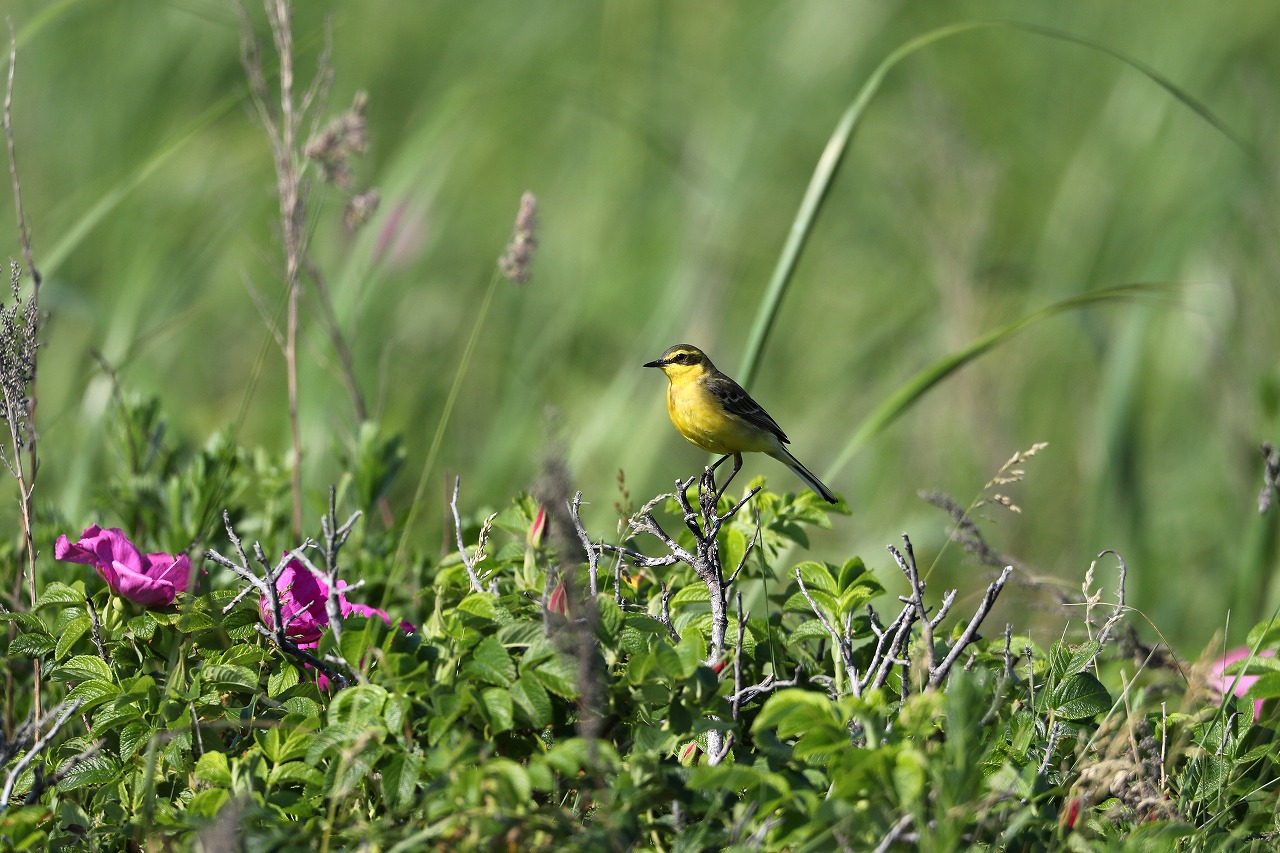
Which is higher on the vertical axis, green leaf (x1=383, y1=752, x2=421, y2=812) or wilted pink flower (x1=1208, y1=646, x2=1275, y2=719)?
green leaf (x1=383, y1=752, x2=421, y2=812)

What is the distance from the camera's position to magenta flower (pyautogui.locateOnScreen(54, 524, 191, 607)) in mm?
2090

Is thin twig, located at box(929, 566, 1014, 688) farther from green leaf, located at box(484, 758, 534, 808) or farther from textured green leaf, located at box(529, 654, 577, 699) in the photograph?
green leaf, located at box(484, 758, 534, 808)

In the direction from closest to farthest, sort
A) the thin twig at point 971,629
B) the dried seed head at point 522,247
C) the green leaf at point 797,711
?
the green leaf at point 797,711
the thin twig at point 971,629
the dried seed head at point 522,247

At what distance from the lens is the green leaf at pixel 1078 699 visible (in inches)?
78.3

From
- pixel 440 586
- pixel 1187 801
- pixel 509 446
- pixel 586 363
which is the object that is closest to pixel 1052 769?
pixel 1187 801

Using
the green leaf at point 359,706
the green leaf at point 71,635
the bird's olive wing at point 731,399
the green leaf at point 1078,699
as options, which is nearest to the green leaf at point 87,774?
the green leaf at point 71,635

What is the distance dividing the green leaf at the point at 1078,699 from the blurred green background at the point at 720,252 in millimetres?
1911

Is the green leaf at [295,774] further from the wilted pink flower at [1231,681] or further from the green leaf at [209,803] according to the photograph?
the wilted pink flower at [1231,681]

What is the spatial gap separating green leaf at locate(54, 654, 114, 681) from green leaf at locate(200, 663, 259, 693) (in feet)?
0.57

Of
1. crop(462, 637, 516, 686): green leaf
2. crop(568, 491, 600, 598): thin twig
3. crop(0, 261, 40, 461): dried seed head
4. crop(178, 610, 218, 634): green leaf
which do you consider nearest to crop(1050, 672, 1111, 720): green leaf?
Result: crop(568, 491, 600, 598): thin twig

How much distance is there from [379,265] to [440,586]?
2089mm

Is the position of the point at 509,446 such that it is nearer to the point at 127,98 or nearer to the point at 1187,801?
the point at 1187,801

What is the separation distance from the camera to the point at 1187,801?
2.11 metres

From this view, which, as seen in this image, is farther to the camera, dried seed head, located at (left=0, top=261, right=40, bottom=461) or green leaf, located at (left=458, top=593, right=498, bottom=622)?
dried seed head, located at (left=0, top=261, right=40, bottom=461)
